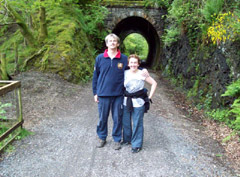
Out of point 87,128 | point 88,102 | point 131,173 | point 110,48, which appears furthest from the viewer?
point 88,102

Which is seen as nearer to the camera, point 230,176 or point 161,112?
point 230,176

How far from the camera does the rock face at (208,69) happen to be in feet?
20.0

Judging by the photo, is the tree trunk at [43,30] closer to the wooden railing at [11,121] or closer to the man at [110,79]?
the wooden railing at [11,121]

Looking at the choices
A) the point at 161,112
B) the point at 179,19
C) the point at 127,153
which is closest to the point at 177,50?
the point at 179,19

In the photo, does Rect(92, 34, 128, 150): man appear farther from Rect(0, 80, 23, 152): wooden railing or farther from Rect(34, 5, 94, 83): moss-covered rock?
Rect(34, 5, 94, 83): moss-covered rock

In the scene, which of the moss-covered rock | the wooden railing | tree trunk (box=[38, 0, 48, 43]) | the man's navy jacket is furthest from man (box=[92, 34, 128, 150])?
tree trunk (box=[38, 0, 48, 43])

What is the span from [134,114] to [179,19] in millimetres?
7328

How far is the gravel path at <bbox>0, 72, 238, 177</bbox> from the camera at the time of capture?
3600 mm

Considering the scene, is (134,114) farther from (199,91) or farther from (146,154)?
(199,91)

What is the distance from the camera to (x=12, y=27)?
12.4 m

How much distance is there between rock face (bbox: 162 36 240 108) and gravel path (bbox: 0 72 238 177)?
1286 mm

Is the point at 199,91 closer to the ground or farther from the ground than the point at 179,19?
closer to the ground

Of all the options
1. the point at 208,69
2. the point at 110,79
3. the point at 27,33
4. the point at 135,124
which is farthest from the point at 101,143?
the point at 27,33

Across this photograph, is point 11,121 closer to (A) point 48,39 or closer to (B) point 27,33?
(B) point 27,33
